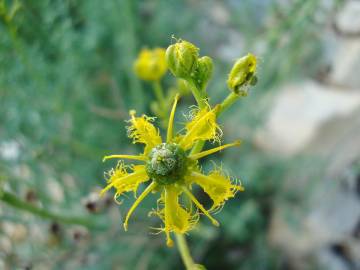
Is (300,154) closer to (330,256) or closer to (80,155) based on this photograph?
(330,256)

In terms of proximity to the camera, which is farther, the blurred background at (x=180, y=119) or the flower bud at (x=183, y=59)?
the blurred background at (x=180, y=119)

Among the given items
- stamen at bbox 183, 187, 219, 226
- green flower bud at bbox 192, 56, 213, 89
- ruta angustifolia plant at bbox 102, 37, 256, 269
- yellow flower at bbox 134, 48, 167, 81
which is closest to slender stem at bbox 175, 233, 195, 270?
ruta angustifolia plant at bbox 102, 37, 256, 269

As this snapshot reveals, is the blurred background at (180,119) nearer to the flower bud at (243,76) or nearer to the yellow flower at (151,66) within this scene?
the yellow flower at (151,66)

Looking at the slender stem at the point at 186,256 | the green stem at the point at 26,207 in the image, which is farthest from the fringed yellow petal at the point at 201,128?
the green stem at the point at 26,207

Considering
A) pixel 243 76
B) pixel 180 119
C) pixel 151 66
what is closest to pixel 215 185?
pixel 243 76

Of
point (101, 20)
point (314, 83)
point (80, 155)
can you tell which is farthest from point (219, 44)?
point (80, 155)

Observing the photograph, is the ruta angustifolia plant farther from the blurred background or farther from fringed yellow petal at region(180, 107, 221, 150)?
the blurred background
